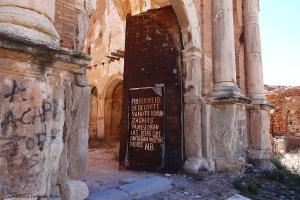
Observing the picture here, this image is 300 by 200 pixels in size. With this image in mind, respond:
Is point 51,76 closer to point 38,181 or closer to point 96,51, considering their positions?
point 38,181

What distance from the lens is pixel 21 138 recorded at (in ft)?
7.97

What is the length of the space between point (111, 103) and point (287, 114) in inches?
352

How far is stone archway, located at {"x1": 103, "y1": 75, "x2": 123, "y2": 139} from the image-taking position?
14968mm

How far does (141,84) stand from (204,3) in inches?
97.1

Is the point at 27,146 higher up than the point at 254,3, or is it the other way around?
the point at 254,3

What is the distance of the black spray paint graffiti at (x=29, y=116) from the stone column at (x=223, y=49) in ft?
14.0

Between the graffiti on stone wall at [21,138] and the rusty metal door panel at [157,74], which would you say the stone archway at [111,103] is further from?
the graffiti on stone wall at [21,138]

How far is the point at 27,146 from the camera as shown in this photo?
2.46 metres

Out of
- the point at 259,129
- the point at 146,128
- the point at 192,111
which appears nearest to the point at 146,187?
the point at 146,128

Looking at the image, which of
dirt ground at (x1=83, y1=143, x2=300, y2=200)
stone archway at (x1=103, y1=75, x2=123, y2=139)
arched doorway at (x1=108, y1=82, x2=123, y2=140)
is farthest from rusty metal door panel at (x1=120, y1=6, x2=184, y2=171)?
arched doorway at (x1=108, y1=82, x2=123, y2=140)

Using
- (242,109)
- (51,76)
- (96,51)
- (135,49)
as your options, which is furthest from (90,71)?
(51,76)

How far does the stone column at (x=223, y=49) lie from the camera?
6395 millimetres

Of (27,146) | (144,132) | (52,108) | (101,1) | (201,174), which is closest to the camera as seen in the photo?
(27,146)

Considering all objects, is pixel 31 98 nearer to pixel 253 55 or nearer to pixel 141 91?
pixel 141 91
